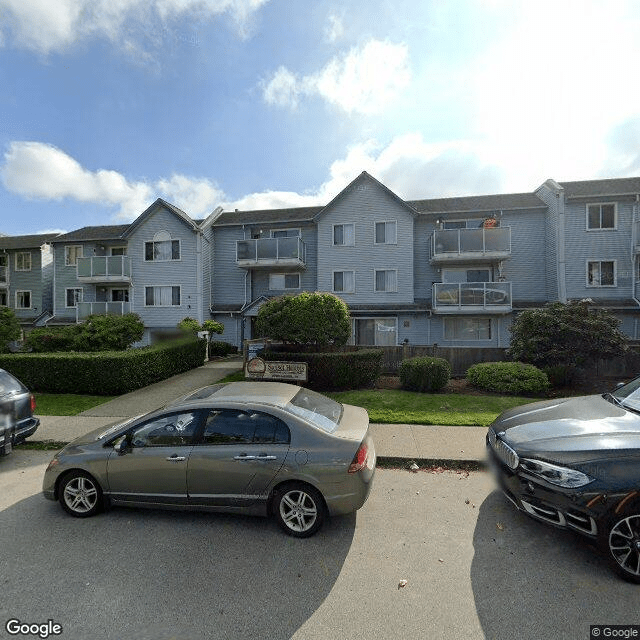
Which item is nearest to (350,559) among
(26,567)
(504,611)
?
(504,611)

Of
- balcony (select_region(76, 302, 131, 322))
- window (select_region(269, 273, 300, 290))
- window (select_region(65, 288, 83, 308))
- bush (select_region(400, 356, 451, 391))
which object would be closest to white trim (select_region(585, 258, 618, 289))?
bush (select_region(400, 356, 451, 391))

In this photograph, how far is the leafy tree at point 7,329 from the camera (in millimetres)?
14992

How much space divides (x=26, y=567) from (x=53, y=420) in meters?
5.65

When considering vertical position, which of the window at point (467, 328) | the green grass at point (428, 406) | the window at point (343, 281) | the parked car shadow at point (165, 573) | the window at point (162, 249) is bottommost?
the parked car shadow at point (165, 573)

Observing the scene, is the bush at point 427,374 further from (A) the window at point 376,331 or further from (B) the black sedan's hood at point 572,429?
(A) the window at point 376,331

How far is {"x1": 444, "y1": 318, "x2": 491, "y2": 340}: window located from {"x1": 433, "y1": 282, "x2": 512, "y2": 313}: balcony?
4.47 ft

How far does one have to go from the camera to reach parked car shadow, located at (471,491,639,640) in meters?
2.43

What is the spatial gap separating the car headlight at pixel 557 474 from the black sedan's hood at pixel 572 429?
96 millimetres

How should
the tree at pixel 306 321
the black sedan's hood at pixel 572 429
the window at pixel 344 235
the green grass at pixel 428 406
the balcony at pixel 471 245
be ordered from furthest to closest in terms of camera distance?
the window at pixel 344 235 < the balcony at pixel 471 245 < the tree at pixel 306 321 < the green grass at pixel 428 406 < the black sedan's hood at pixel 572 429

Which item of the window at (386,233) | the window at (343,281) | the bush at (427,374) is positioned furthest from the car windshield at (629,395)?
the window at (386,233)

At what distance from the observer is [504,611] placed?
8.34ft

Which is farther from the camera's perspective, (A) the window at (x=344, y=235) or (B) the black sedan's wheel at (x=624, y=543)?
(A) the window at (x=344, y=235)

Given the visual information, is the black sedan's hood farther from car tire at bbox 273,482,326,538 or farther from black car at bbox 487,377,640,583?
car tire at bbox 273,482,326,538

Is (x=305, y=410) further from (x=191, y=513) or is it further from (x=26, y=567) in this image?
(x=26, y=567)
